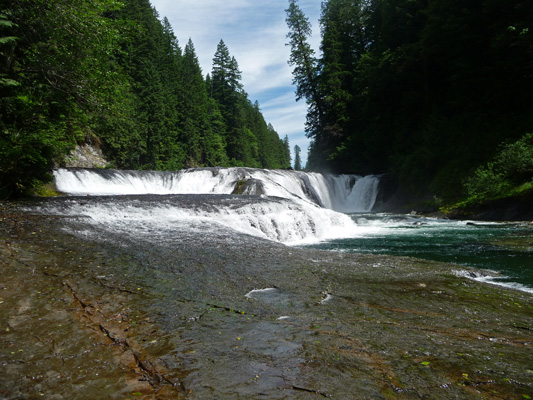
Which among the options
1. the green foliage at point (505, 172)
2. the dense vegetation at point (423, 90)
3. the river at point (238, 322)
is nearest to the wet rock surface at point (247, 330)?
the river at point (238, 322)

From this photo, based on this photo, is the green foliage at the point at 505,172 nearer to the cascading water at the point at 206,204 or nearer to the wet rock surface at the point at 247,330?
the cascading water at the point at 206,204

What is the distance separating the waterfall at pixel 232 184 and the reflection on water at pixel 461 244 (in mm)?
6174

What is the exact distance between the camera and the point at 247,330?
3449 mm

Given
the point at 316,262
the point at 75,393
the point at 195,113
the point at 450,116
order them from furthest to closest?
the point at 195,113
the point at 450,116
the point at 316,262
the point at 75,393

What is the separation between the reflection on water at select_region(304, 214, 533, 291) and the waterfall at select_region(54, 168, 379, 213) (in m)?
6.17

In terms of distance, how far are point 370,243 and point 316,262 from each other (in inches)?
193

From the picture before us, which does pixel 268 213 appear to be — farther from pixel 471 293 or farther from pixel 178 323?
pixel 178 323

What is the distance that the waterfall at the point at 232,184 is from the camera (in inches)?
724

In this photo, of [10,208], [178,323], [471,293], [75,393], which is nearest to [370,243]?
[471,293]

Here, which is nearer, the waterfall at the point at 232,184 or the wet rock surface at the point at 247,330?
the wet rock surface at the point at 247,330

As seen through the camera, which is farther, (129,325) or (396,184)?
(396,184)

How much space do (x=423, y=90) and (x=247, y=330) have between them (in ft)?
95.8

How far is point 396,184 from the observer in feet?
84.8

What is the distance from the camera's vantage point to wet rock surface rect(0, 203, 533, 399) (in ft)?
8.02
